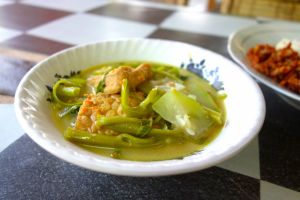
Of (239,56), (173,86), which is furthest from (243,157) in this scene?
(239,56)

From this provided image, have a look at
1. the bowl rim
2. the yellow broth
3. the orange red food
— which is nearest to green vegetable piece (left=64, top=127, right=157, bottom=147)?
the yellow broth

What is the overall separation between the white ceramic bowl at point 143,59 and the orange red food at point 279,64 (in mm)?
174

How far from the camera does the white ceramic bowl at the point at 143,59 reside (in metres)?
0.42

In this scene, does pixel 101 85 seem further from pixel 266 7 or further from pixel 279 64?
pixel 266 7

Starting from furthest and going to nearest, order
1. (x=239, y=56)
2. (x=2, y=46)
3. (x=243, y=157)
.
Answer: (x=2, y=46) → (x=239, y=56) → (x=243, y=157)

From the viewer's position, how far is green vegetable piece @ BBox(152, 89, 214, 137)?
577mm

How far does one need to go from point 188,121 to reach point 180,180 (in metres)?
0.12

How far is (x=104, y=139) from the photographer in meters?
0.54

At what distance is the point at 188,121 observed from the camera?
0.58m

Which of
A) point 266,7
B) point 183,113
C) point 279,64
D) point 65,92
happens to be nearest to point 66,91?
point 65,92

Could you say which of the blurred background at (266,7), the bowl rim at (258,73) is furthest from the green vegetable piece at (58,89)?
the blurred background at (266,7)

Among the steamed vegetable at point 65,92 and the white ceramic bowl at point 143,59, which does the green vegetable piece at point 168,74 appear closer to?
the white ceramic bowl at point 143,59

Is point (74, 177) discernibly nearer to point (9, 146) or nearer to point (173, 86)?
point (9, 146)

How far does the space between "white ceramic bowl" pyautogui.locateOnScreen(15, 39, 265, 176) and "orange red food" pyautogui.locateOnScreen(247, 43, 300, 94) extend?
17 centimetres
